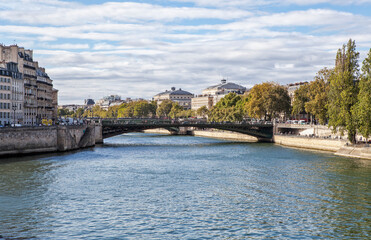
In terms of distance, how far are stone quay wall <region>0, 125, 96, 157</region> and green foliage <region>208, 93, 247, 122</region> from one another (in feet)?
186

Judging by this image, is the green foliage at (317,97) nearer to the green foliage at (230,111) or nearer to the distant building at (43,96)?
the green foliage at (230,111)

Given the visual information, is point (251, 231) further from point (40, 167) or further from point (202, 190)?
point (40, 167)

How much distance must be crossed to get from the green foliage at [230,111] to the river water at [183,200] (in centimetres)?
7351

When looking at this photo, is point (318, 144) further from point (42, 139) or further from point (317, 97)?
point (42, 139)

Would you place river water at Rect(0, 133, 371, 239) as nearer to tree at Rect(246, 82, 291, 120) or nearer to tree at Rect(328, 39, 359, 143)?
tree at Rect(328, 39, 359, 143)

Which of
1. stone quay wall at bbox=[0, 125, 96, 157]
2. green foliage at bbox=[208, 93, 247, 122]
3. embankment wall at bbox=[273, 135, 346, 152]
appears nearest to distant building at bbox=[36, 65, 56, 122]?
stone quay wall at bbox=[0, 125, 96, 157]

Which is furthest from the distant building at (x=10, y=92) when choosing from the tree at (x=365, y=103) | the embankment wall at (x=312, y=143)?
the tree at (x=365, y=103)

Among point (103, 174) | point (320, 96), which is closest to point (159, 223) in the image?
point (103, 174)

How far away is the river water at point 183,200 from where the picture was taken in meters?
26.2

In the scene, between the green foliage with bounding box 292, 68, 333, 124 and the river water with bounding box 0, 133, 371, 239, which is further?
the green foliage with bounding box 292, 68, 333, 124

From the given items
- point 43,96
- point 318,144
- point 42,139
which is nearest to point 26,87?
point 43,96

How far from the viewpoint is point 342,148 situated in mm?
66000

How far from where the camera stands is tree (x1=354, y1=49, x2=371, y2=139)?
58.9 metres

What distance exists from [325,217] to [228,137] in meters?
84.0
